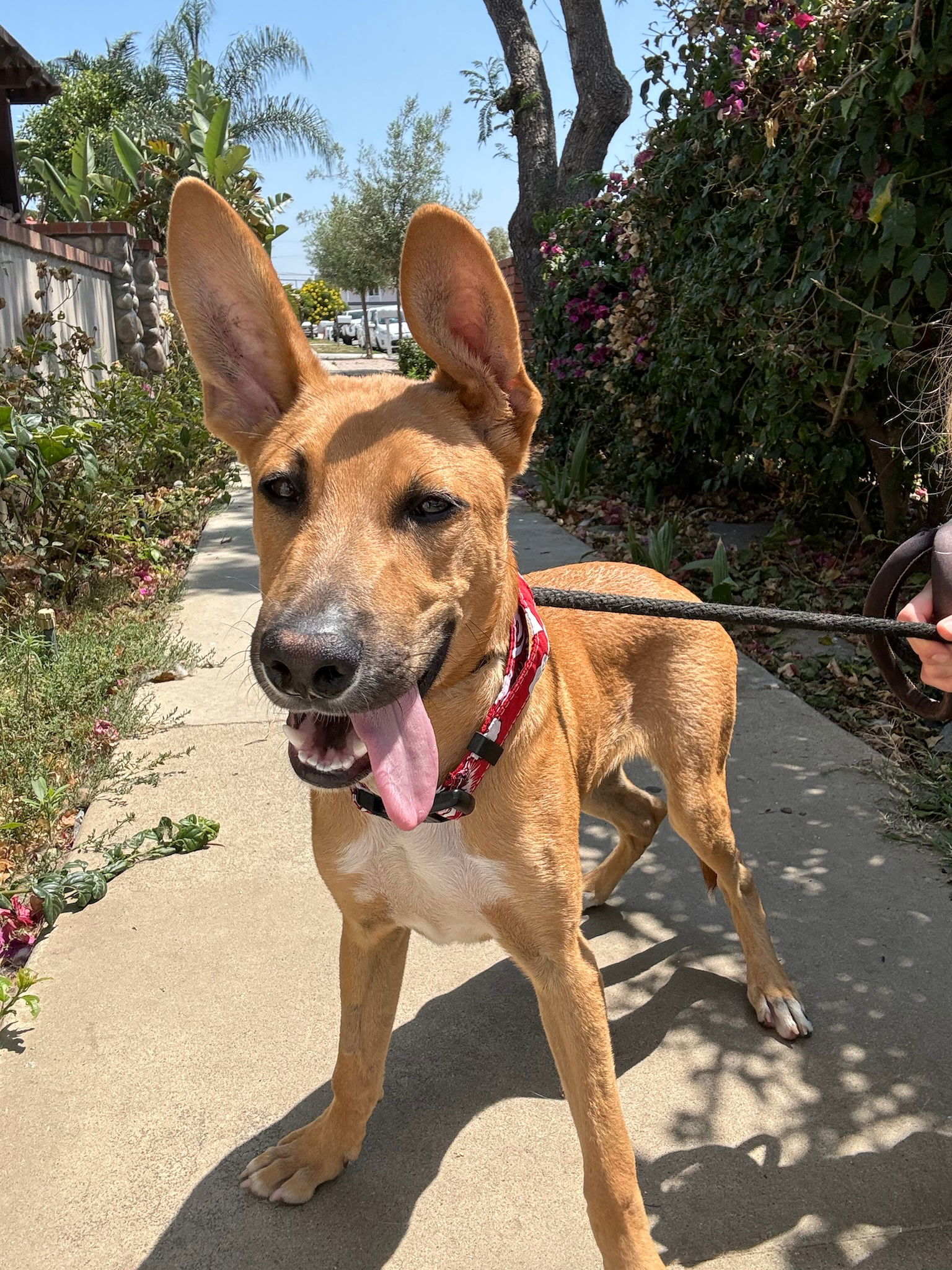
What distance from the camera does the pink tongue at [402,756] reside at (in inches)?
71.2

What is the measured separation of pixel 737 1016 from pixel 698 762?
2.56ft

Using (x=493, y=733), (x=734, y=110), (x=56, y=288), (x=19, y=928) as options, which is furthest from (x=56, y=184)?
(x=493, y=733)

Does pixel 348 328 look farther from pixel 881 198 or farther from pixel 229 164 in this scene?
pixel 881 198

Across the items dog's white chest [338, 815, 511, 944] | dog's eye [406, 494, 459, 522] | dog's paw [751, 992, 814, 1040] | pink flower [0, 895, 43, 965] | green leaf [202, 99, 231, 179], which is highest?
green leaf [202, 99, 231, 179]

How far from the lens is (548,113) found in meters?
12.8

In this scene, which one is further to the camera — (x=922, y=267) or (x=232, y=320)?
(x=922, y=267)

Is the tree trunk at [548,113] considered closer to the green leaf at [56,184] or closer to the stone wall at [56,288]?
the stone wall at [56,288]

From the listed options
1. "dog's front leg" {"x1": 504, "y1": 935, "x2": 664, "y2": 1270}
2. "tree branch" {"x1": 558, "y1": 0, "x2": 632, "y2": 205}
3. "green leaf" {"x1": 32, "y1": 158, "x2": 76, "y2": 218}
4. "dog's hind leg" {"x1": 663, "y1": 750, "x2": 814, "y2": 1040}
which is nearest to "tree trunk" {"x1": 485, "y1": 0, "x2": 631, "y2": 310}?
"tree branch" {"x1": 558, "y1": 0, "x2": 632, "y2": 205}

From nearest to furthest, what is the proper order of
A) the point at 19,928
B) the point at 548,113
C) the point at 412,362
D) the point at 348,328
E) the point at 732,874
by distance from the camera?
the point at 732,874, the point at 19,928, the point at 548,113, the point at 412,362, the point at 348,328

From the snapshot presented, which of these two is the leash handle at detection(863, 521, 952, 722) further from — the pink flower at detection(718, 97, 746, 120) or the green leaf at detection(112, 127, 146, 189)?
the green leaf at detection(112, 127, 146, 189)

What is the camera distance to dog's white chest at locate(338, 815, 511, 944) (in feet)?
7.01

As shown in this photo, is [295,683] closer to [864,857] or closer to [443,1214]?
[443,1214]

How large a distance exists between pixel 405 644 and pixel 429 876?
2.07 feet

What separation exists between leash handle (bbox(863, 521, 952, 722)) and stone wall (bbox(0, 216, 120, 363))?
5.09 m
